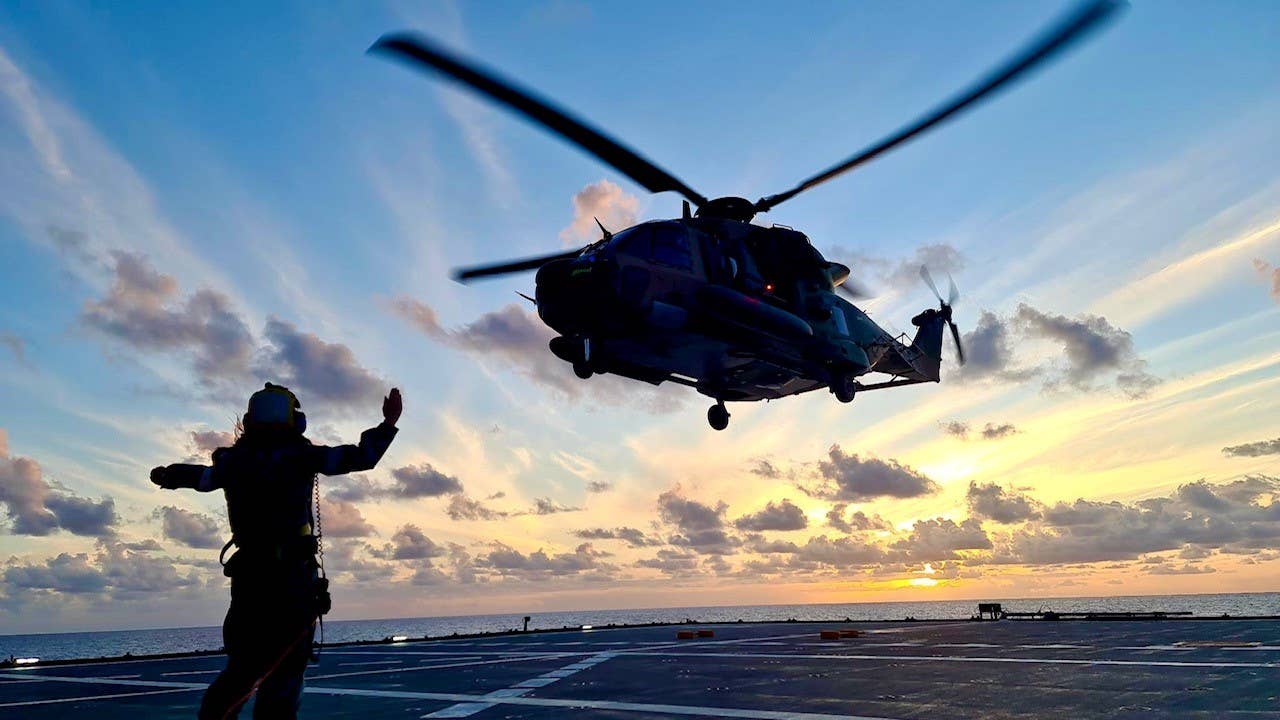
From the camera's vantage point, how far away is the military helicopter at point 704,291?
16.6 m

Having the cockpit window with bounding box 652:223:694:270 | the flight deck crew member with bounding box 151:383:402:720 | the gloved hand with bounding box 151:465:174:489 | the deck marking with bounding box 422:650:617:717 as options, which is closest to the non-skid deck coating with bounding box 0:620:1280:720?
the deck marking with bounding box 422:650:617:717

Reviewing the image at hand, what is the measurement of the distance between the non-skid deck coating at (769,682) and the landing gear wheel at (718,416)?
597 cm

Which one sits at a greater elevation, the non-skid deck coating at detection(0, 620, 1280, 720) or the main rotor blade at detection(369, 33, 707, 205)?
the main rotor blade at detection(369, 33, 707, 205)

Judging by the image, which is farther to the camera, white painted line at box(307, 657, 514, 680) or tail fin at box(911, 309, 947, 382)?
tail fin at box(911, 309, 947, 382)

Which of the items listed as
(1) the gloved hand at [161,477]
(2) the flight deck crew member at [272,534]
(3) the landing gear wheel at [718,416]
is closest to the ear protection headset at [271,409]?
(2) the flight deck crew member at [272,534]

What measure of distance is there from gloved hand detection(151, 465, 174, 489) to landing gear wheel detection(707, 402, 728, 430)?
17914mm

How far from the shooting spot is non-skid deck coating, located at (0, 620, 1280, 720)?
10.4 meters

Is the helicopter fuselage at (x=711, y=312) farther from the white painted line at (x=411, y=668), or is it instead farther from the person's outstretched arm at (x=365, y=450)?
the person's outstretched arm at (x=365, y=450)

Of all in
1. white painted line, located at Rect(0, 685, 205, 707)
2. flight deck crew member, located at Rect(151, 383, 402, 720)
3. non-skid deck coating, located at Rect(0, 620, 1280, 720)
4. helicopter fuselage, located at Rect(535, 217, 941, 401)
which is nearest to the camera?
flight deck crew member, located at Rect(151, 383, 402, 720)

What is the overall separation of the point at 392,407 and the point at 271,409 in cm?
89

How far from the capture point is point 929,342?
91.7ft

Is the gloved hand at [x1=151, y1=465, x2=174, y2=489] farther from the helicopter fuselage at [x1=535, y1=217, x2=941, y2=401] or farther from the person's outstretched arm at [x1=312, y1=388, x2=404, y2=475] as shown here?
the helicopter fuselage at [x1=535, y1=217, x2=941, y2=401]

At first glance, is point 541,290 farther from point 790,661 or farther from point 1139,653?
point 1139,653

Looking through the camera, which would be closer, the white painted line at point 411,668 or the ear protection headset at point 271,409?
the ear protection headset at point 271,409
